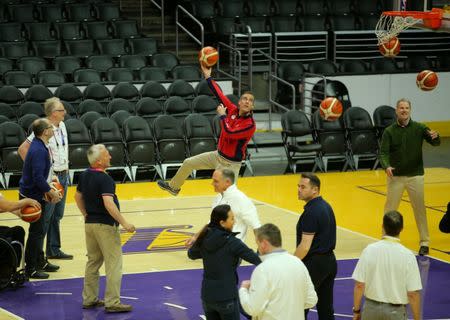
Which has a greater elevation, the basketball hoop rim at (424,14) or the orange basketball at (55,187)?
the basketball hoop rim at (424,14)

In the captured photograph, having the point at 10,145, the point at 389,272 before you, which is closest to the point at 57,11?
the point at 10,145

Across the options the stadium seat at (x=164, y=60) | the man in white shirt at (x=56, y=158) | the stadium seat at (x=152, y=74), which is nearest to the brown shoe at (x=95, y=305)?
the man in white shirt at (x=56, y=158)

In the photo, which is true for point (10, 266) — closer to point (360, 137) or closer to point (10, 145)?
point (10, 145)

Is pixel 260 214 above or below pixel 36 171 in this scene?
below

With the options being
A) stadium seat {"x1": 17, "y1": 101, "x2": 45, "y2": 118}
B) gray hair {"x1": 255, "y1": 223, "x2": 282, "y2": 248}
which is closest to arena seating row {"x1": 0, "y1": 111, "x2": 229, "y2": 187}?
stadium seat {"x1": 17, "y1": 101, "x2": 45, "y2": 118}

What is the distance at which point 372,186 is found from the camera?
18.0 meters

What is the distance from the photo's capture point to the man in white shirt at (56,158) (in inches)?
487

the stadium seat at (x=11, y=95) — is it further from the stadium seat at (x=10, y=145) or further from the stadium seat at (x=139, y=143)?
the stadium seat at (x=139, y=143)

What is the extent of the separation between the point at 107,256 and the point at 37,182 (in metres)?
1.59

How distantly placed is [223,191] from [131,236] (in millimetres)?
4511

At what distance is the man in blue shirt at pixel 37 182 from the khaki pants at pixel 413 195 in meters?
4.47

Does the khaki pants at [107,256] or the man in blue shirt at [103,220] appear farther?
the khaki pants at [107,256]

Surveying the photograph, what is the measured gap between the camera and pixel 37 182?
11.5 metres

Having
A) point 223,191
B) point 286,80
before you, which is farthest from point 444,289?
point 286,80
